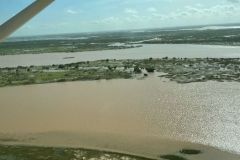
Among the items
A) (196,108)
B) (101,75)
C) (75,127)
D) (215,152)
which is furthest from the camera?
(101,75)

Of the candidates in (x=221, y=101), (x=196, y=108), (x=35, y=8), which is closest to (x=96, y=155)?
(x=196, y=108)

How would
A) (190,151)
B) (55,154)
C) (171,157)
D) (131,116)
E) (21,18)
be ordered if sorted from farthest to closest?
(131,116) < (55,154) < (190,151) < (171,157) < (21,18)

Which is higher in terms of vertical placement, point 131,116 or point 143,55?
point 143,55

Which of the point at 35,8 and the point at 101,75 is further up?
the point at 35,8

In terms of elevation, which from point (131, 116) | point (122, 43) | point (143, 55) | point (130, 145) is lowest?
point (130, 145)

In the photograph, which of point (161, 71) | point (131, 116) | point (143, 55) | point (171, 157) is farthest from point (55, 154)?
point (143, 55)

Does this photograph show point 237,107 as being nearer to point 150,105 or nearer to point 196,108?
point 196,108

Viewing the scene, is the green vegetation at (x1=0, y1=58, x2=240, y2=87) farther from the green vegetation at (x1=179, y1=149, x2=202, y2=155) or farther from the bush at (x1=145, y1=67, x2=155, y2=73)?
the green vegetation at (x1=179, y1=149, x2=202, y2=155)

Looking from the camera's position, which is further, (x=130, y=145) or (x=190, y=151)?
(x=130, y=145)

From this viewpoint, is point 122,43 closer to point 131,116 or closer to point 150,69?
point 150,69
